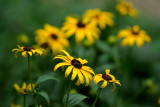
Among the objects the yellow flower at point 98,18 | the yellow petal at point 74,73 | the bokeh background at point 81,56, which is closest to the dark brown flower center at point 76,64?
Result: the yellow petal at point 74,73

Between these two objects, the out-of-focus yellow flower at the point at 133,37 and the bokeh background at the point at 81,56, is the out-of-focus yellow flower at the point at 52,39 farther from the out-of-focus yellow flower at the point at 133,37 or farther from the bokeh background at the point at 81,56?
the out-of-focus yellow flower at the point at 133,37

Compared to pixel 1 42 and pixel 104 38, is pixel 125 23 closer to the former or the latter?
pixel 104 38

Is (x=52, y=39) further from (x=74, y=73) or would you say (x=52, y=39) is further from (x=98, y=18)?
(x=74, y=73)

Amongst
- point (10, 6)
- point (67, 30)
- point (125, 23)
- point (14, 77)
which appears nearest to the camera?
point (67, 30)

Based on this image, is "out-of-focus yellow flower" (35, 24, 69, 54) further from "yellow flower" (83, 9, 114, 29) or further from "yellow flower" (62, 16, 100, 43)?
"yellow flower" (83, 9, 114, 29)

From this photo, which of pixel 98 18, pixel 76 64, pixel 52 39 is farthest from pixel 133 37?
pixel 76 64

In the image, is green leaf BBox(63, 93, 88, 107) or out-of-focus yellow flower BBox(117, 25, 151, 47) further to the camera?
out-of-focus yellow flower BBox(117, 25, 151, 47)

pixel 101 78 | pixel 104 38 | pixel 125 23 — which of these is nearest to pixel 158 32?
pixel 125 23

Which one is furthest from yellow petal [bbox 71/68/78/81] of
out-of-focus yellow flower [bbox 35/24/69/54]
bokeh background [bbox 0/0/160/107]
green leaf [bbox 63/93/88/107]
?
out-of-focus yellow flower [bbox 35/24/69/54]
